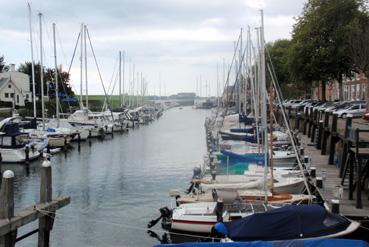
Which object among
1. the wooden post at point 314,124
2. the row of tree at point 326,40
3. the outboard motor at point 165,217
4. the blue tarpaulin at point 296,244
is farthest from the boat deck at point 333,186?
the row of tree at point 326,40

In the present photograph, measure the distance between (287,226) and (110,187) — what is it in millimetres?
23705

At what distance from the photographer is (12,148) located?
2071 inches

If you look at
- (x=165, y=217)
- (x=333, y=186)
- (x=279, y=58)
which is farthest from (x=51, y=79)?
(x=165, y=217)

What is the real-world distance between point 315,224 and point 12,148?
4009 centimetres

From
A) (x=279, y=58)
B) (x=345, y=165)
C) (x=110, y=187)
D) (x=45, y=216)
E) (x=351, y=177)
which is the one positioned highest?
(x=279, y=58)

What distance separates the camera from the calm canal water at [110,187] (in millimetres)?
26672

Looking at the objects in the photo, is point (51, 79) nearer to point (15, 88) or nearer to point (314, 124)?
point (15, 88)

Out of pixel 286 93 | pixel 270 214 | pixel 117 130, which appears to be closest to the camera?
pixel 270 214

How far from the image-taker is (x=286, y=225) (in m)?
18.5

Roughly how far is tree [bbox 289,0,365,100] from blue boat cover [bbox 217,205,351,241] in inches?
2208

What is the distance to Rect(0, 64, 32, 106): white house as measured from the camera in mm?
112438

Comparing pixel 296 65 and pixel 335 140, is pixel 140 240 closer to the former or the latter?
pixel 335 140

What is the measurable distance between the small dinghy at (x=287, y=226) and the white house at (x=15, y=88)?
310 feet

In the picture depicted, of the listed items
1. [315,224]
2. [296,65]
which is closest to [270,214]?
[315,224]
